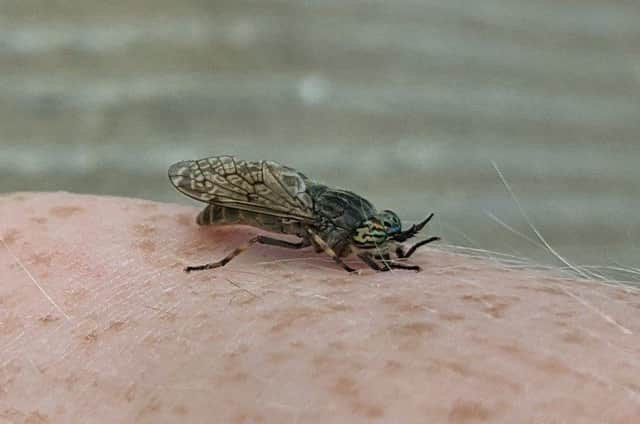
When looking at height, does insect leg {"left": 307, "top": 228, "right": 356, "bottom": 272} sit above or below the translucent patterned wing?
below

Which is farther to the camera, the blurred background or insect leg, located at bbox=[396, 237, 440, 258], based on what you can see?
the blurred background

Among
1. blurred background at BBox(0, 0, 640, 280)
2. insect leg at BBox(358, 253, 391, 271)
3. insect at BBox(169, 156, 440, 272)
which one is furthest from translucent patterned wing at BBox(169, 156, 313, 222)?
blurred background at BBox(0, 0, 640, 280)

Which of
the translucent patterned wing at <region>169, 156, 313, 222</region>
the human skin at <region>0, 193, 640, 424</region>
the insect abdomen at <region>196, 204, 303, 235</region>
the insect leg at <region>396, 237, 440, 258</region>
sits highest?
the translucent patterned wing at <region>169, 156, 313, 222</region>

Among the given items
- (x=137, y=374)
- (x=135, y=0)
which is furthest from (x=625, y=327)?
(x=135, y=0)

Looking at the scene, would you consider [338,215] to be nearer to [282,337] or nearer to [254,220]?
[254,220]

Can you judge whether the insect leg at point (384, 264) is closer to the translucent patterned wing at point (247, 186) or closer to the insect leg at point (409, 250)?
the insect leg at point (409, 250)

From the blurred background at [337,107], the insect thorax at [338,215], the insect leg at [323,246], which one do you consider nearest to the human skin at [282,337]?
the insect leg at [323,246]

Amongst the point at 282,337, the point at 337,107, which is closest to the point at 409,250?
the point at 282,337

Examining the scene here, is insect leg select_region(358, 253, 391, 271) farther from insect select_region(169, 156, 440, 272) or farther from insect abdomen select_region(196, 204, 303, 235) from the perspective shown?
insect abdomen select_region(196, 204, 303, 235)
